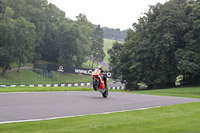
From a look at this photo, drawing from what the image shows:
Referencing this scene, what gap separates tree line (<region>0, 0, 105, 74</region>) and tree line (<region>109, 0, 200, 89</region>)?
2432cm

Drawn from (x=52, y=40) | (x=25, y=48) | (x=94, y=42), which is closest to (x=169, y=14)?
(x=25, y=48)

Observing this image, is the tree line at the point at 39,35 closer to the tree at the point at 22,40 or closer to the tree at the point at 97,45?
the tree at the point at 22,40

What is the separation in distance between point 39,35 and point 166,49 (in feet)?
144

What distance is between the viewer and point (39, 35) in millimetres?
78188

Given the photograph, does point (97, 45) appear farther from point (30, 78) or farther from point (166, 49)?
point (166, 49)

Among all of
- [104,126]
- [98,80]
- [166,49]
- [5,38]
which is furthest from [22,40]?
[104,126]

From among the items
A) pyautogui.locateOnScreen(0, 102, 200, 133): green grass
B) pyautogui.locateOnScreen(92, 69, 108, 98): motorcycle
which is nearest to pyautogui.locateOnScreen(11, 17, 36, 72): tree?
pyautogui.locateOnScreen(92, 69, 108, 98): motorcycle

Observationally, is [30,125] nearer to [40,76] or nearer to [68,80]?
[40,76]

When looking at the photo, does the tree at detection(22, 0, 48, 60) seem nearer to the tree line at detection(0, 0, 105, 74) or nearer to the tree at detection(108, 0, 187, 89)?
the tree line at detection(0, 0, 105, 74)

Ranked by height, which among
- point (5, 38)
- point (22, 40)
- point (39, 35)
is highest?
point (39, 35)

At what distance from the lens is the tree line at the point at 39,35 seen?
63.3 m

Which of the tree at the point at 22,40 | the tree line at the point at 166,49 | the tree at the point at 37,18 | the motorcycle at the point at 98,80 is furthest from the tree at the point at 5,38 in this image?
the motorcycle at the point at 98,80

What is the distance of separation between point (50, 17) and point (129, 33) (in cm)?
4129

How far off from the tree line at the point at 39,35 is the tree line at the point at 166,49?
79.8 ft
